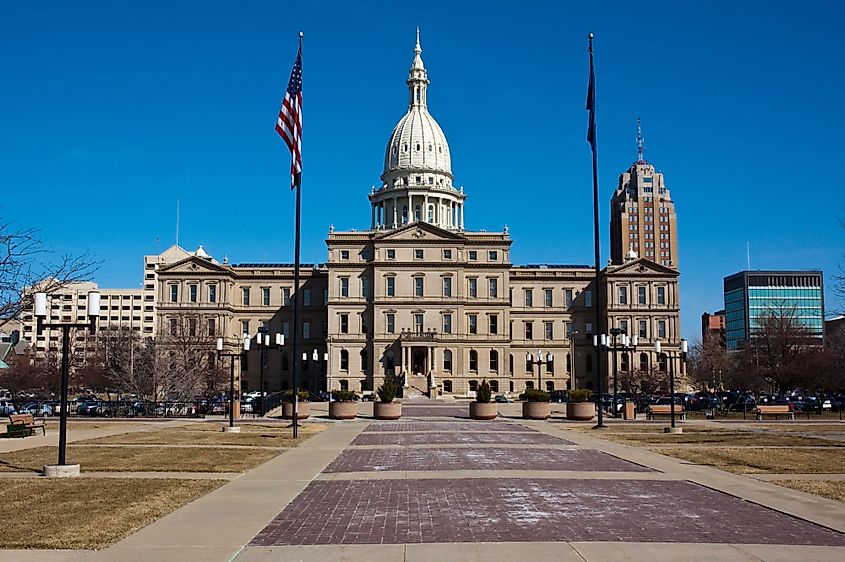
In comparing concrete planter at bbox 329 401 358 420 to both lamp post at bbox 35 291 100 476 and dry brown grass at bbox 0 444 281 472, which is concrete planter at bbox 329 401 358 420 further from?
lamp post at bbox 35 291 100 476

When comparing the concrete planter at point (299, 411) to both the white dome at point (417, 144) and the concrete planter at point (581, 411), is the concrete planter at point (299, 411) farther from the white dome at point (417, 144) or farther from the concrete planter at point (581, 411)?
the white dome at point (417, 144)

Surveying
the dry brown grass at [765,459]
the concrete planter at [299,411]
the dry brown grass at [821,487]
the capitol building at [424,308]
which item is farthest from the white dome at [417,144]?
the dry brown grass at [821,487]

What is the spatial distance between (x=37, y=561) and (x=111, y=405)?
47621mm

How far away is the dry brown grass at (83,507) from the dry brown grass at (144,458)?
2.74 meters

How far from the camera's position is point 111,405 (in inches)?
2205

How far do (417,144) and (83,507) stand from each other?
130 metres

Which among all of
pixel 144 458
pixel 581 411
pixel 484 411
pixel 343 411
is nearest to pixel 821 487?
pixel 144 458

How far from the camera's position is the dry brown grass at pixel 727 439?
32125 millimetres

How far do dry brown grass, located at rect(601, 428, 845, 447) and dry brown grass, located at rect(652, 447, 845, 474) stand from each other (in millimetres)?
2610

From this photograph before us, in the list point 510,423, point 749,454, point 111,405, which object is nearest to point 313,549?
point 749,454

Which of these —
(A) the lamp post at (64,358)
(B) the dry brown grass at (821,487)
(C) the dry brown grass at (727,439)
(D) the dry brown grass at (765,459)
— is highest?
(A) the lamp post at (64,358)

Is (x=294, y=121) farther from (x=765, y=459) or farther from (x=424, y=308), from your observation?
(x=424, y=308)

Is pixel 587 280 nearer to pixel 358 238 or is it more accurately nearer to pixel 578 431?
pixel 358 238

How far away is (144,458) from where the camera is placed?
2466 centimetres
